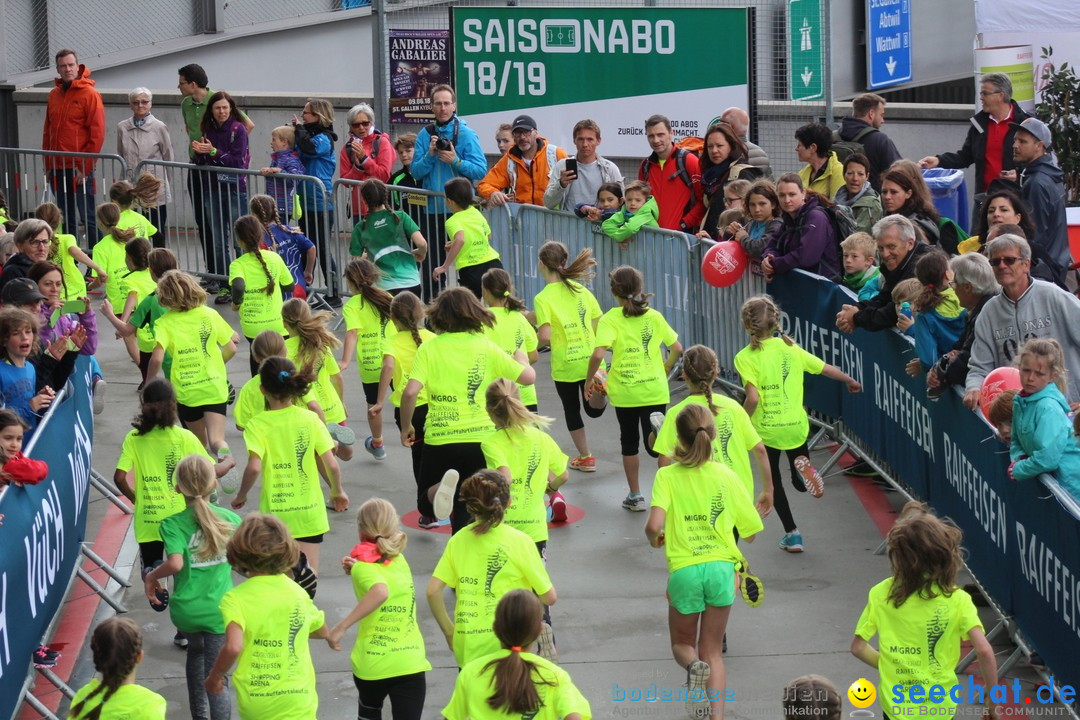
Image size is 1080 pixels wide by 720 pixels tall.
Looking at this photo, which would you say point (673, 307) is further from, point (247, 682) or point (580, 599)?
point (247, 682)

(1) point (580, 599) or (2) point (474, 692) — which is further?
(1) point (580, 599)

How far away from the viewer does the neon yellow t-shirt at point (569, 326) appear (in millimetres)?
11211

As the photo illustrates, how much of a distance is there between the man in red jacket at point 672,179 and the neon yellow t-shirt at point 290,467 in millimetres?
5975

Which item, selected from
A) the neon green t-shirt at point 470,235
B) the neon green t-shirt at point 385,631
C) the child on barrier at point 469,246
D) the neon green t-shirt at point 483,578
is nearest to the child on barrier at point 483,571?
the neon green t-shirt at point 483,578

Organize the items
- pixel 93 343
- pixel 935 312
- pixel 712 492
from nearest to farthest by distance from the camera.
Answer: pixel 712 492 → pixel 935 312 → pixel 93 343

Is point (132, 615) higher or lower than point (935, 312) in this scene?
lower

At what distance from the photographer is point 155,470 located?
27.8 feet

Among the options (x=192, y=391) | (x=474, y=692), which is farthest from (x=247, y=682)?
(x=192, y=391)

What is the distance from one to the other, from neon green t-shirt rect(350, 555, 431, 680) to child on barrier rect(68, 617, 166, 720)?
1.04 metres

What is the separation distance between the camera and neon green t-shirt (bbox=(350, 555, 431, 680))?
6.79 meters

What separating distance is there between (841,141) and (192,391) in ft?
20.1

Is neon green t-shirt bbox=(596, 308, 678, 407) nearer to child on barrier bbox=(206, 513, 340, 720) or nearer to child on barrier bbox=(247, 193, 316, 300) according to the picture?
child on barrier bbox=(206, 513, 340, 720)

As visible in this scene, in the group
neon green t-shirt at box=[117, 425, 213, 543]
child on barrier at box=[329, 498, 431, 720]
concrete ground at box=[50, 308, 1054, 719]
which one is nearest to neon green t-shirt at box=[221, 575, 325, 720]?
child on barrier at box=[329, 498, 431, 720]

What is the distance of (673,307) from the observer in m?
13.6
